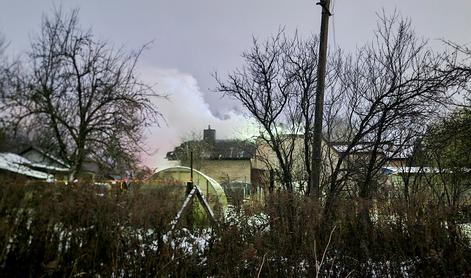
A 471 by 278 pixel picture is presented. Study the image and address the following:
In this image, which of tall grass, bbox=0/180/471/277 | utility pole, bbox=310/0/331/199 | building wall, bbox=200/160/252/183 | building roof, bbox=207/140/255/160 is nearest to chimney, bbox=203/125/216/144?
building roof, bbox=207/140/255/160

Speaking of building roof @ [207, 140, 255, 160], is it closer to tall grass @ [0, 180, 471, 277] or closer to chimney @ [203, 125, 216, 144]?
chimney @ [203, 125, 216, 144]

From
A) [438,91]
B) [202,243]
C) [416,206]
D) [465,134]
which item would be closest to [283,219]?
[202,243]

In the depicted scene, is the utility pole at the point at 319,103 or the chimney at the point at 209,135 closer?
the utility pole at the point at 319,103

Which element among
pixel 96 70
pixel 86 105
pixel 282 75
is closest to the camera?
pixel 282 75

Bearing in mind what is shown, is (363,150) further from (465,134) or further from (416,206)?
(416,206)

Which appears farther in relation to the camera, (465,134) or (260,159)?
(260,159)

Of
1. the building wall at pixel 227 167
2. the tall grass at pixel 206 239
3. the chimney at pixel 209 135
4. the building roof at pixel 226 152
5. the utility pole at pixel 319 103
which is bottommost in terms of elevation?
the tall grass at pixel 206 239

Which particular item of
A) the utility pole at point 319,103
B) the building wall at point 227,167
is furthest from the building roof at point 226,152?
the utility pole at point 319,103

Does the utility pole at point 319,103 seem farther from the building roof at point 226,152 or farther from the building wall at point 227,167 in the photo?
the building wall at point 227,167

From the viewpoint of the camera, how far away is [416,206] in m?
5.23

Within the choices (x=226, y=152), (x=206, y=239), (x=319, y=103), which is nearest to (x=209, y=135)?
(x=226, y=152)

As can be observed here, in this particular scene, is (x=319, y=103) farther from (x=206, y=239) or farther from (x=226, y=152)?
(x=226, y=152)

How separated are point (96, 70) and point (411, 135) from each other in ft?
41.3

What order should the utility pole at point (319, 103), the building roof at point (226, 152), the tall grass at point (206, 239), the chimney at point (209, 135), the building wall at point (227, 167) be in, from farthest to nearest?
the chimney at point (209, 135) < the building roof at point (226, 152) < the building wall at point (227, 167) < the utility pole at point (319, 103) < the tall grass at point (206, 239)
